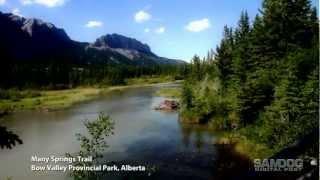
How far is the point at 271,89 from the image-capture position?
2600 cm

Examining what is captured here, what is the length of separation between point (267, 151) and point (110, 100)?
9064mm

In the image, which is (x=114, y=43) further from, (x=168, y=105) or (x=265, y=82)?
(x=265, y=82)

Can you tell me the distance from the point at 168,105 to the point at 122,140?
797 centimetres

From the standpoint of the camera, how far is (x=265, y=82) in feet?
86.3

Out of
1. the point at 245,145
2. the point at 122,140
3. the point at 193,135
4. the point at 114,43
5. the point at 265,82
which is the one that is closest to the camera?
the point at 122,140

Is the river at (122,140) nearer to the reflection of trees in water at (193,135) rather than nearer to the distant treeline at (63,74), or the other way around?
the reflection of trees in water at (193,135)

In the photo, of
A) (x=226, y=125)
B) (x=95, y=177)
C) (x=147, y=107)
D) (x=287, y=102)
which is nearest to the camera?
(x=95, y=177)

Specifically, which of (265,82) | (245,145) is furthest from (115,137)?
(265,82)

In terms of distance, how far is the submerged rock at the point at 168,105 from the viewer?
26.7 m

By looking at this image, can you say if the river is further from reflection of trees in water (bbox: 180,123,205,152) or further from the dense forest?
the dense forest

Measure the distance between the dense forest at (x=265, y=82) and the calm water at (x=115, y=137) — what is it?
1983 millimetres

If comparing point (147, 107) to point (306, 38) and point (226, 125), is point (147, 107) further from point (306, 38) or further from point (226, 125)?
point (306, 38)

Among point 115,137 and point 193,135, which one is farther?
point 193,135

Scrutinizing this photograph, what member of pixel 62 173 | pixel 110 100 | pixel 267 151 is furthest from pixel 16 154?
pixel 267 151
